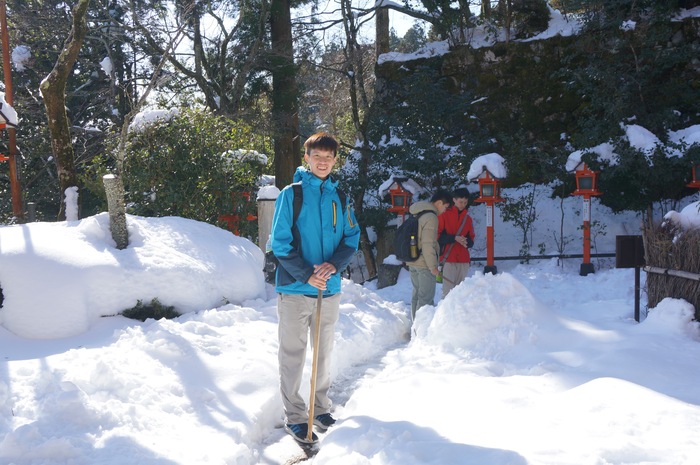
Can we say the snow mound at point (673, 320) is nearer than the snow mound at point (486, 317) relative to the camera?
Yes

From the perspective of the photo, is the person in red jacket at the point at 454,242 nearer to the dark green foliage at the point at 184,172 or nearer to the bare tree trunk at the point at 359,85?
the dark green foliage at the point at 184,172

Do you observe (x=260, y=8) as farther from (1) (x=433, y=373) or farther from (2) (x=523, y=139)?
(1) (x=433, y=373)

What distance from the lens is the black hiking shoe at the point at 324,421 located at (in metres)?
4.04

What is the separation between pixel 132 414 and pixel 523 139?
12.0 metres

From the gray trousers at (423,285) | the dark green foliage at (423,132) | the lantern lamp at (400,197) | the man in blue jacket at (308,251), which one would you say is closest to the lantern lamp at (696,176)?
the dark green foliage at (423,132)

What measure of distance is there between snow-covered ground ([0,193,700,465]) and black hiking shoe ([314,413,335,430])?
0.74ft

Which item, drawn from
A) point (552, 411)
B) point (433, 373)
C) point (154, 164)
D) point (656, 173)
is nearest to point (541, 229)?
point (656, 173)

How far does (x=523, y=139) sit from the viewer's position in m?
13.6

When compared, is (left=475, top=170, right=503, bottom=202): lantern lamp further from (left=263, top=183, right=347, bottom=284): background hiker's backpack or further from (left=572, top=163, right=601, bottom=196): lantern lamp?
(left=263, top=183, right=347, bottom=284): background hiker's backpack

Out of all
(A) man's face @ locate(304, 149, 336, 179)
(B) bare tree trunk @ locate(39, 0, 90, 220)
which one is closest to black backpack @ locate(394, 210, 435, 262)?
(A) man's face @ locate(304, 149, 336, 179)

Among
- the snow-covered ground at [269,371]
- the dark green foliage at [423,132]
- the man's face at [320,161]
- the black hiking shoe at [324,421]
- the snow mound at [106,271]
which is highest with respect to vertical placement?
the dark green foliage at [423,132]

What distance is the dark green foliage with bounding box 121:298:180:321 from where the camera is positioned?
579 cm

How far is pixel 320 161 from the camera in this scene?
3924 millimetres

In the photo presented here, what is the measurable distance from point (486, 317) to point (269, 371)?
2.04 m
